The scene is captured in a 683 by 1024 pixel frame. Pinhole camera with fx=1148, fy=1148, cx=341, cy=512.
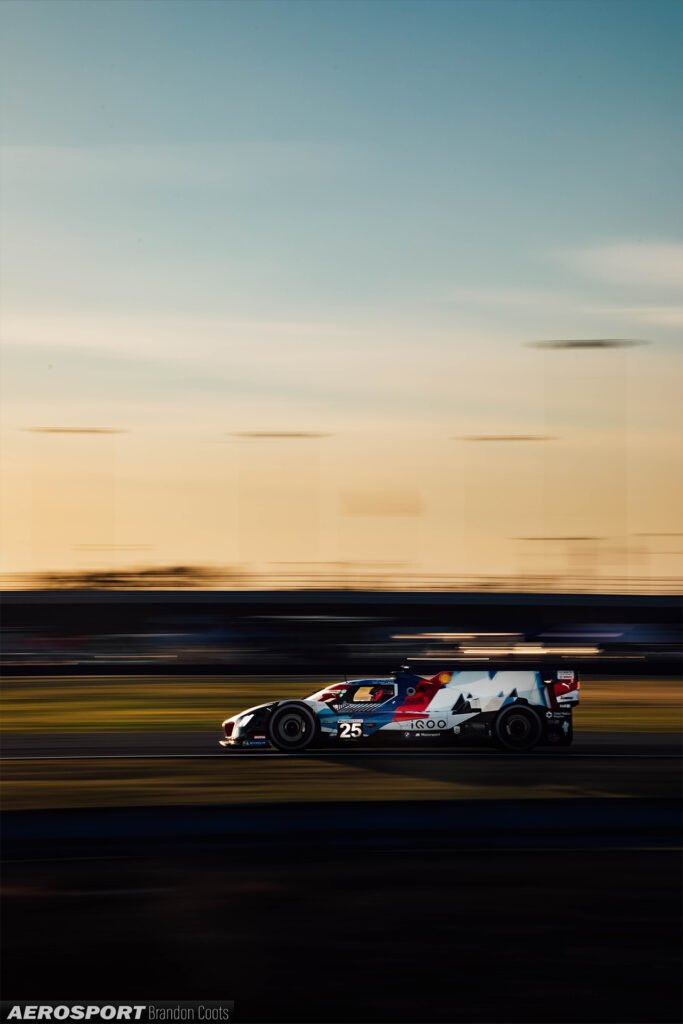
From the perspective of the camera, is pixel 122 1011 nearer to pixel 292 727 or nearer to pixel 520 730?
pixel 292 727

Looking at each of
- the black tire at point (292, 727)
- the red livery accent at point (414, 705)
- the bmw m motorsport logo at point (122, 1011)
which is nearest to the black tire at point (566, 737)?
the red livery accent at point (414, 705)

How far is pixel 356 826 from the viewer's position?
9258mm

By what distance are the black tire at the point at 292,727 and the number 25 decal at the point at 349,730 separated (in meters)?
0.33

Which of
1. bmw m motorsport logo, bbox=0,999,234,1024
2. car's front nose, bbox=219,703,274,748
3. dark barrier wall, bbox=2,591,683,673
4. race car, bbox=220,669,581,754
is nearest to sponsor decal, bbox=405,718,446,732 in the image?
race car, bbox=220,669,581,754

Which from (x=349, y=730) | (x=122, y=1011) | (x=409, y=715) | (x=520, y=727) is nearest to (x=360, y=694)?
(x=349, y=730)

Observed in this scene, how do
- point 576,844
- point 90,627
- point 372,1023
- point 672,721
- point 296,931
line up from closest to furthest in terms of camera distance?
point 372,1023 < point 296,931 < point 576,844 < point 672,721 < point 90,627

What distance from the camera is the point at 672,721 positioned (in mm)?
20500

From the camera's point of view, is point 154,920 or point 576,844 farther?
point 576,844

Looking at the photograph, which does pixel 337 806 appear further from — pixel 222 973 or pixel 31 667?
pixel 31 667

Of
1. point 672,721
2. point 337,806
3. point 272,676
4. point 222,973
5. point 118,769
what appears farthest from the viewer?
point 272,676

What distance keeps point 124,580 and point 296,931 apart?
47.4 metres

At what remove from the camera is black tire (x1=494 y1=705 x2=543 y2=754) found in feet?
47.4

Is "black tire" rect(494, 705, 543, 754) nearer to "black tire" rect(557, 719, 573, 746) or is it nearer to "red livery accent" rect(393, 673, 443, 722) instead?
"black tire" rect(557, 719, 573, 746)

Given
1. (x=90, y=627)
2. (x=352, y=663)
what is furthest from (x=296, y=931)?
(x=90, y=627)
